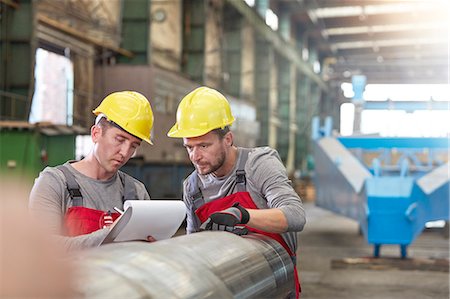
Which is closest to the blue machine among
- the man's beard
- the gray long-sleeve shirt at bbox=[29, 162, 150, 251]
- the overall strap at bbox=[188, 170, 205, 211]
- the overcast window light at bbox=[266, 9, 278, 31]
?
the overall strap at bbox=[188, 170, 205, 211]

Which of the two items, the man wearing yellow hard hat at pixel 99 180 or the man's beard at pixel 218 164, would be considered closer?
the man wearing yellow hard hat at pixel 99 180

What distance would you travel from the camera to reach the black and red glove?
8.27 ft

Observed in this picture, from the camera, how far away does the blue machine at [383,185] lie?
7.57 meters

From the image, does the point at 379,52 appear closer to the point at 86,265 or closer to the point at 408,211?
the point at 408,211

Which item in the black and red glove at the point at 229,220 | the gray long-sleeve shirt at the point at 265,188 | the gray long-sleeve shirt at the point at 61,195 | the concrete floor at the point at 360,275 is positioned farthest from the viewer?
the concrete floor at the point at 360,275

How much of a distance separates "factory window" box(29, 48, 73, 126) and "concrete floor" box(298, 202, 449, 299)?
584cm

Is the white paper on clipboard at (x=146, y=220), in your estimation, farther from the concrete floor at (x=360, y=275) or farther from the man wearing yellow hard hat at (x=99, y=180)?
the concrete floor at (x=360, y=275)

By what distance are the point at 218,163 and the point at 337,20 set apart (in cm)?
2971

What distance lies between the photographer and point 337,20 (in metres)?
31.5

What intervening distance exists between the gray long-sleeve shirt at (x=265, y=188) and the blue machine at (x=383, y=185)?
477cm

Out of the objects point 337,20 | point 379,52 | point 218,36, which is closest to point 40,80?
point 218,36

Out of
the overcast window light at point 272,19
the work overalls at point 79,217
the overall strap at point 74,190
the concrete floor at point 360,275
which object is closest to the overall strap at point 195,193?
the work overalls at point 79,217

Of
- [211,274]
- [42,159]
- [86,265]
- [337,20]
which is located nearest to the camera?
[86,265]

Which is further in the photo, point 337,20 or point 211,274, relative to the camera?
point 337,20
